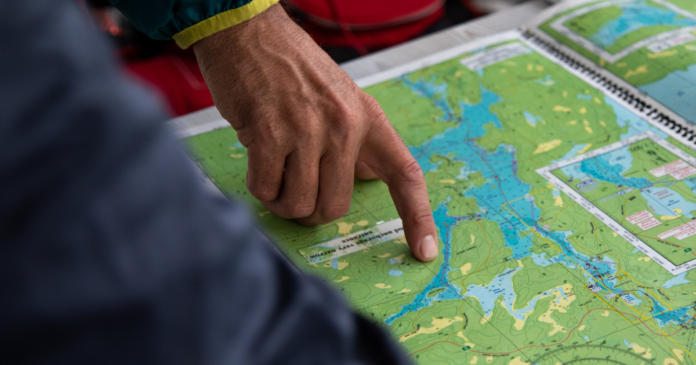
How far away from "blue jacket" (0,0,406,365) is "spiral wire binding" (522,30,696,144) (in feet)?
2.96

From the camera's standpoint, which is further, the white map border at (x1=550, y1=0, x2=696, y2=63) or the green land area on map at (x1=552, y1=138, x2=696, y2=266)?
the white map border at (x1=550, y1=0, x2=696, y2=63)

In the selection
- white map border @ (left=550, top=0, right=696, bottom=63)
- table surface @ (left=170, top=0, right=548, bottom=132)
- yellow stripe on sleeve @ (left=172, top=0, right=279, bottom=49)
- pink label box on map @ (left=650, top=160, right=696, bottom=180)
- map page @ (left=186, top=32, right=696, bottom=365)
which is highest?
yellow stripe on sleeve @ (left=172, top=0, right=279, bottom=49)

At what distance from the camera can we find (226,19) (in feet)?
2.37

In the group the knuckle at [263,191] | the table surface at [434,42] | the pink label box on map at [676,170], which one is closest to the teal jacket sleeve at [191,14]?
A: the knuckle at [263,191]

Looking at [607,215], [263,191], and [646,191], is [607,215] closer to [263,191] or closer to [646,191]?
[646,191]

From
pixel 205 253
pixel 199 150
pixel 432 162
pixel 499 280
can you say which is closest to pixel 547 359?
pixel 499 280

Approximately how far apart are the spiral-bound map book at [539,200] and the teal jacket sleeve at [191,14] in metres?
0.25

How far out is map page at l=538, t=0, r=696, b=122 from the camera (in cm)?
98

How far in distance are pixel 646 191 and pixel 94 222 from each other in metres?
0.81

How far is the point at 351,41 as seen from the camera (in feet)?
4.60

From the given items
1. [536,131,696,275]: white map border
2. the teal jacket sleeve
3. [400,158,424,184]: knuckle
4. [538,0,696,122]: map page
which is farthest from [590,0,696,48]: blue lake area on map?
the teal jacket sleeve

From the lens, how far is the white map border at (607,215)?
0.73 m

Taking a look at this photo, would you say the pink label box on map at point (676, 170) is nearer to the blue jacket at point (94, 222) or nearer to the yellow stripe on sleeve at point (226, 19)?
the yellow stripe on sleeve at point (226, 19)

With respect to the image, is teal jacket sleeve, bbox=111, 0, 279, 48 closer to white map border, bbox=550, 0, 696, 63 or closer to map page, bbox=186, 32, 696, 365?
map page, bbox=186, 32, 696, 365
